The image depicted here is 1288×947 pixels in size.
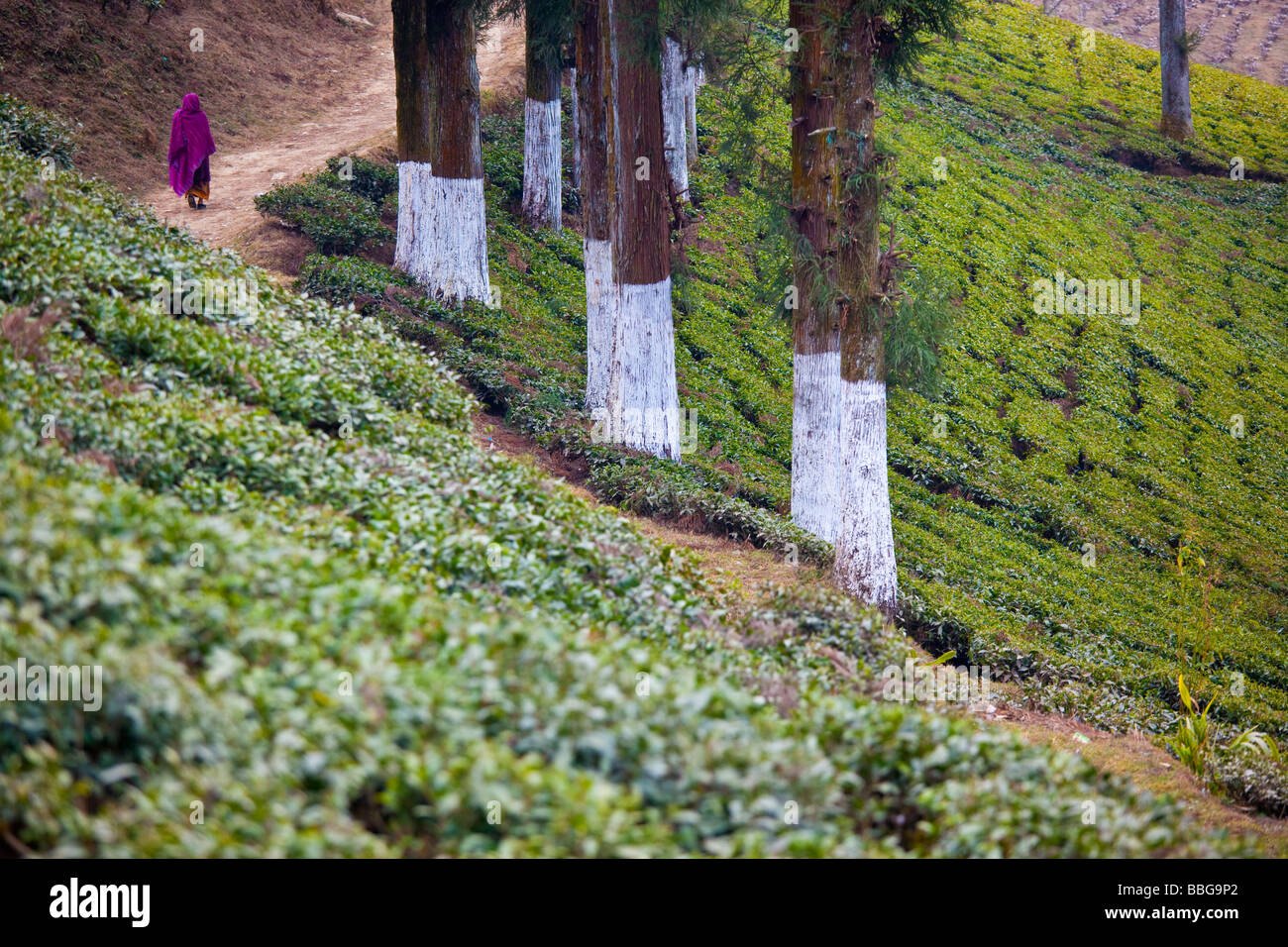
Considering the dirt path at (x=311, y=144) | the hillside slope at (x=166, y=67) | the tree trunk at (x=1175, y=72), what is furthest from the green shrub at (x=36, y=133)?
the tree trunk at (x=1175, y=72)

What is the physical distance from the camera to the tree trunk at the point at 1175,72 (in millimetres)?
34375

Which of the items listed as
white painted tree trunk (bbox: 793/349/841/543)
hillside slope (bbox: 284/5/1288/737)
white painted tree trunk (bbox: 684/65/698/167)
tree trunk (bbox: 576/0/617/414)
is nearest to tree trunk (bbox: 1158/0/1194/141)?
hillside slope (bbox: 284/5/1288/737)

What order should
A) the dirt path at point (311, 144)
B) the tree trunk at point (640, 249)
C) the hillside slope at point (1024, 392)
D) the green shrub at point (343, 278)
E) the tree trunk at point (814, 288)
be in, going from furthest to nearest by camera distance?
1. the dirt path at point (311, 144)
2. the green shrub at point (343, 278)
3. the hillside slope at point (1024, 392)
4. the tree trunk at point (640, 249)
5. the tree trunk at point (814, 288)

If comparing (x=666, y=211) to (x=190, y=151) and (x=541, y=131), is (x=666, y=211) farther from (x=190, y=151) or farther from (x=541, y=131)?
(x=190, y=151)

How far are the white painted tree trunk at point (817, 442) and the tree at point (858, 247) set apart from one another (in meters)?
0.75

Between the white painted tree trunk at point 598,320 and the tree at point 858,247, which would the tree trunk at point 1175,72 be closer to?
the tree at point 858,247

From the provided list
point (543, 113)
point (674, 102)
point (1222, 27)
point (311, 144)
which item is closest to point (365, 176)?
point (543, 113)

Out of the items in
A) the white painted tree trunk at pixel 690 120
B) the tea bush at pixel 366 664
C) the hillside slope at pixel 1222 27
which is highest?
the hillside slope at pixel 1222 27

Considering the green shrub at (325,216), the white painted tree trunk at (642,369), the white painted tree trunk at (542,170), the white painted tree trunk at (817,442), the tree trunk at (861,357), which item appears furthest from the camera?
the white painted tree trunk at (542,170)

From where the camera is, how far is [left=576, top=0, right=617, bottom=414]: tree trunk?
45.6ft

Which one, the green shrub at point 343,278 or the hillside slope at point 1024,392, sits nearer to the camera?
the hillside slope at point 1024,392

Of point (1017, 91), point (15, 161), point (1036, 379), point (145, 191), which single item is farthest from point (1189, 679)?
point (1017, 91)

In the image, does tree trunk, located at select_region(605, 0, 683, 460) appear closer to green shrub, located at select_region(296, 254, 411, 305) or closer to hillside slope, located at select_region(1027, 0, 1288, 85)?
green shrub, located at select_region(296, 254, 411, 305)

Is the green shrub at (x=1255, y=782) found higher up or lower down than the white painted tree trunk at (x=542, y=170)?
lower down
